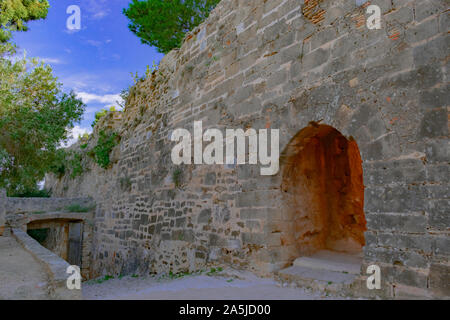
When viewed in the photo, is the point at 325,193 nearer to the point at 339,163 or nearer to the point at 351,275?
the point at 339,163

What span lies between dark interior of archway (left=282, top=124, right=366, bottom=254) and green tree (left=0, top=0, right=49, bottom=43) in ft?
22.3

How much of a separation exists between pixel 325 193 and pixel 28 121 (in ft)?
19.2

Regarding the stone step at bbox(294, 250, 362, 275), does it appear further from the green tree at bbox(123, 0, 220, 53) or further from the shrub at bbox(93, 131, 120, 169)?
the green tree at bbox(123, 0, 220, 53)

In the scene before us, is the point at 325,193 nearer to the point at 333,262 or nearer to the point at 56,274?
the point at 333,262

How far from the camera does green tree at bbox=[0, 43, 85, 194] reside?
636 centimetres

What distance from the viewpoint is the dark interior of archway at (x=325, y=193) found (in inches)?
171

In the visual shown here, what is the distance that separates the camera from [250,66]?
473 cm

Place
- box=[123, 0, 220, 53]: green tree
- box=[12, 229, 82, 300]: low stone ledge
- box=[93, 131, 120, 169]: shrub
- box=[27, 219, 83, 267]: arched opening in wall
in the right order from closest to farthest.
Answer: box=[12, 229, 82, 300]: low stone ledge
box=[93, 131, 120, 169]: shrub
box=[27, 219, 83, 267]: arched opening in wall
box=[123, 0, 220, 53]: green tree

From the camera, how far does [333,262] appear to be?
382cm

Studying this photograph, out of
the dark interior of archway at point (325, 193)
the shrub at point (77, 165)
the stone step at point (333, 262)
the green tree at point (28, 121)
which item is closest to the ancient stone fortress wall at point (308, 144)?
the dark interior of archway at point (325, 193)

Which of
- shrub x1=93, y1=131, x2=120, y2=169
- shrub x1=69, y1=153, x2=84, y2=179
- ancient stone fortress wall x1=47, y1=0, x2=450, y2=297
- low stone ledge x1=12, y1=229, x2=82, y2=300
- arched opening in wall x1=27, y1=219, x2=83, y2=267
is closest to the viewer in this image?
ancient stone fortress wall x1=47, y1=0, x2=450, y2=297

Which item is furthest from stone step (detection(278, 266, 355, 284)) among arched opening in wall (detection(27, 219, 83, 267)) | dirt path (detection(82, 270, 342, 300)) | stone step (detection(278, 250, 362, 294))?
arched opening in wall (detection(27, 219, 83, 267))
